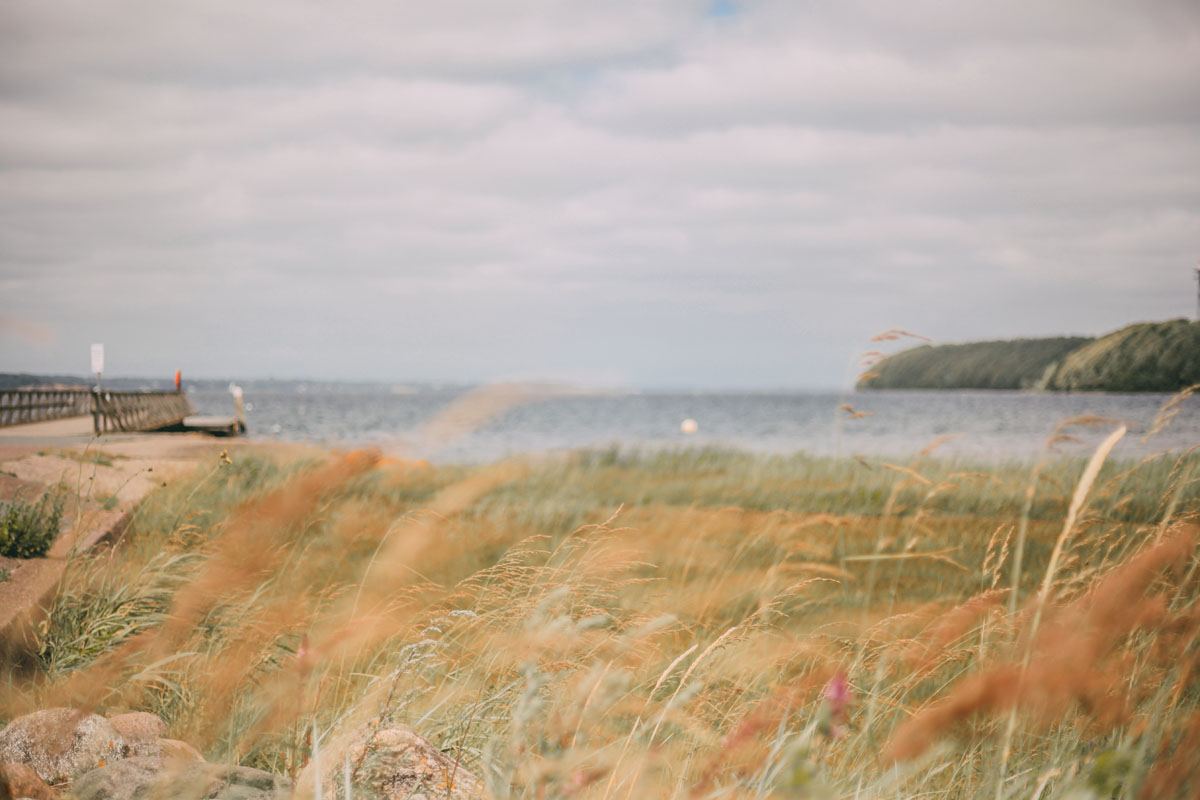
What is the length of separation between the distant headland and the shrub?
1470 cm

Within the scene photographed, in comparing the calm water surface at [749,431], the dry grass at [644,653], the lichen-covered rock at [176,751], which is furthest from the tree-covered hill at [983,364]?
the lichen-covered rock at [176,751]

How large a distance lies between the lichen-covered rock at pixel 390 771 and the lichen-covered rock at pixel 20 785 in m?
0.73

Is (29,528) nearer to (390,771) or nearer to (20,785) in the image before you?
(20,785)

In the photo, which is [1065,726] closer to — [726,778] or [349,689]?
[726,778]

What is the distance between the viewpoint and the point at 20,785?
2.04 m

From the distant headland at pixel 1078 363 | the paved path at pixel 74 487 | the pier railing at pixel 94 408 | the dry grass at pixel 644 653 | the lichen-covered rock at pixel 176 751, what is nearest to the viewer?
the dry grass at pixel 644 653

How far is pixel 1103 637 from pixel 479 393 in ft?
4.89

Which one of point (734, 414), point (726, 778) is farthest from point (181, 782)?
point (734, 414)

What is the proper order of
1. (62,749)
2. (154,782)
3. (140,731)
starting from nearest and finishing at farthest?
(154,782) < (62,749) < (140,731)

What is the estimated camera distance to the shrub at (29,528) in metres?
4.88

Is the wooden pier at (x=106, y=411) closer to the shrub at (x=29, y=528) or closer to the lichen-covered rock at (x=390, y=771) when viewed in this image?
the shrub at (x=29, y=528)

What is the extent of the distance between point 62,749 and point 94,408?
984 inches

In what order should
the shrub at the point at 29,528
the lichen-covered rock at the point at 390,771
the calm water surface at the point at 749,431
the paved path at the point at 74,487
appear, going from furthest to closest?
the calm water surface at the point at 749,431
the shrub at the point at 29,528
the paved path at the point at 74,487
the lichen-covered rock at the point at 390,771

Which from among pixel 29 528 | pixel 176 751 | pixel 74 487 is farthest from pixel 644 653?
pixel 74 487
